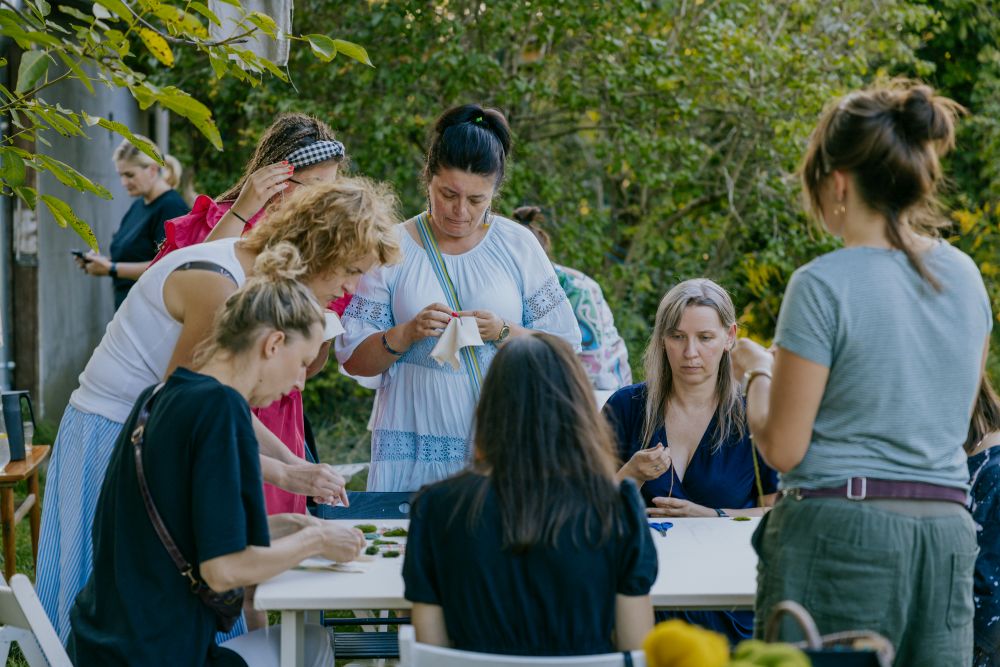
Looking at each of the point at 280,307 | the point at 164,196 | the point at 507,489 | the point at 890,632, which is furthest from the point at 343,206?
the point at 164,196

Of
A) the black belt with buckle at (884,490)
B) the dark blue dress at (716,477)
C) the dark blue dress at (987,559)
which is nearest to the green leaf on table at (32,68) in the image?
the black belt with buckle at (884,490)

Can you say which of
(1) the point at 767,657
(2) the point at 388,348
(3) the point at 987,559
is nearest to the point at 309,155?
(2) the point at 388,348

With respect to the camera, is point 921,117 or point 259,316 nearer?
point 921,117

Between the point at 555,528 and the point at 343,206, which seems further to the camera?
the point at 343,206

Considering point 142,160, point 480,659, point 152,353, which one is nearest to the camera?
point 480,659

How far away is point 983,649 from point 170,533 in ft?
6.23

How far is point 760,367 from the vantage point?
2.09m

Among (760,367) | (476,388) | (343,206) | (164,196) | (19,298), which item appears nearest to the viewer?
(760,367)

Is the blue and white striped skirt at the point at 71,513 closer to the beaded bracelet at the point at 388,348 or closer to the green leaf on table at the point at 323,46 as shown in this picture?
the beaded bracelet at the point at 388,348

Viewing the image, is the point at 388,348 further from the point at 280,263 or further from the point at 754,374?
the point at 754,374

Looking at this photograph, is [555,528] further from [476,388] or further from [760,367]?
[476,388]

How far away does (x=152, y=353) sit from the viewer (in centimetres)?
263

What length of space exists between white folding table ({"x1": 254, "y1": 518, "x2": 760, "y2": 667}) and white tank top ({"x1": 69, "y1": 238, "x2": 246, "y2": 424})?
0.62m

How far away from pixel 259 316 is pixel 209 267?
383 millimetres
